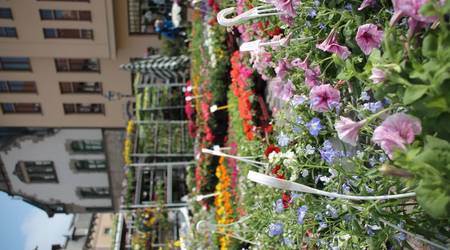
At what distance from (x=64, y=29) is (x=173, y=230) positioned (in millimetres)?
11025

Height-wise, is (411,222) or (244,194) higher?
(411,222)

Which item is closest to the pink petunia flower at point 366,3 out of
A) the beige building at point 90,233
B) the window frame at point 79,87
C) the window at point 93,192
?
the beige building at point 90,233

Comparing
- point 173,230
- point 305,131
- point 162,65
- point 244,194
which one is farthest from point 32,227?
point 162,65

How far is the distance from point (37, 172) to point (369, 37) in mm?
21144

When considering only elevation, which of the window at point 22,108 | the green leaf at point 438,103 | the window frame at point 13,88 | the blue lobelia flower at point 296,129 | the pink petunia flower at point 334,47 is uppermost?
the green leaf at point 438,103

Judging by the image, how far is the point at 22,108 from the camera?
2056cm

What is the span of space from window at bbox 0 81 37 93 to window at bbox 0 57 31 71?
60 centimetres

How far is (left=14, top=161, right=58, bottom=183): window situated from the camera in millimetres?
21234

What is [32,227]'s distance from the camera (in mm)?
7082

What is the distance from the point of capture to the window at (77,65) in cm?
1975

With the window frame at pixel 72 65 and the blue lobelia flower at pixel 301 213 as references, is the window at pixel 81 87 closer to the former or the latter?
the window frame at pixel 72 65

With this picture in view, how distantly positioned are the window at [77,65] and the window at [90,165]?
13.4ft

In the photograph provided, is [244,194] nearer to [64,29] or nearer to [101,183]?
[64,29]

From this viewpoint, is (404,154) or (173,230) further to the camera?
(173,230)
